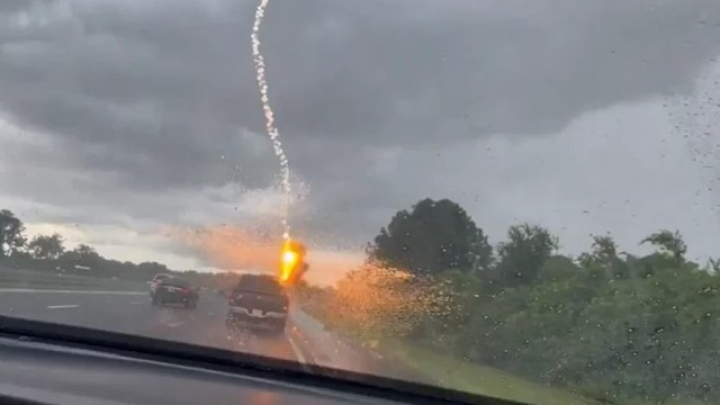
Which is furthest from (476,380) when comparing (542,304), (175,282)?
(175,282)

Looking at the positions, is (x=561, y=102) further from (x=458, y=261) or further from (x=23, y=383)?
(x=23, y=383)

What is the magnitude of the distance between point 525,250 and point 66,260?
2.60 meters

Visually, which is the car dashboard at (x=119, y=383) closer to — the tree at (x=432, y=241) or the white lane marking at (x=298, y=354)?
the white lane marking at (x=298, y=354)

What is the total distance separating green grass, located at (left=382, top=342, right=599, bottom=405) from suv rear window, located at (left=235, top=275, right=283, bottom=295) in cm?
73

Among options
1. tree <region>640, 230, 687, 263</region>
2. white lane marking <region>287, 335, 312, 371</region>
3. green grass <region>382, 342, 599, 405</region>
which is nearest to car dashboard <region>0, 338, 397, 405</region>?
white lane marking <region>287, 335, 312, 371</region>

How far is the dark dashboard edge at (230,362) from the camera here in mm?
5492

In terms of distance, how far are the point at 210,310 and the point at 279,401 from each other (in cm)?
197

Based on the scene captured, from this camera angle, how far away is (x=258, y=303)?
23.3 feet

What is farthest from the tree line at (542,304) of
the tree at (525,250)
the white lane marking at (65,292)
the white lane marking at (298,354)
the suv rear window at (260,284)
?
the white lane marking at (65,292)

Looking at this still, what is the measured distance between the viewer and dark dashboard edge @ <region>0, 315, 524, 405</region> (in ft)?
18.0

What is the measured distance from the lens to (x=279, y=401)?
5.16 metres

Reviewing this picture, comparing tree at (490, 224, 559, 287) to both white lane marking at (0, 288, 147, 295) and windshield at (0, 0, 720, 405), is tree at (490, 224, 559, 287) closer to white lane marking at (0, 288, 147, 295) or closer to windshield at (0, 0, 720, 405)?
windshield at (0, 0, 720, 405)

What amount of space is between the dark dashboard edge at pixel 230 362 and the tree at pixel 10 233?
1081 mm

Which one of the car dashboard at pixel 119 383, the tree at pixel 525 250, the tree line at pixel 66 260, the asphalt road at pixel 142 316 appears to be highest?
the tree at pixel 525 250
